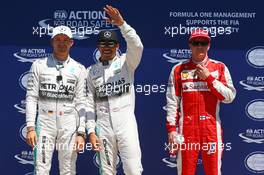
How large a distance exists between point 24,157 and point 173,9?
6.87 ft

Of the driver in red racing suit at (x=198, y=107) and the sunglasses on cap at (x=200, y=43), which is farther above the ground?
the sunglasses on cap at (x=200, y=43)

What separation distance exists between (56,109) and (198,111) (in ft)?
3.70

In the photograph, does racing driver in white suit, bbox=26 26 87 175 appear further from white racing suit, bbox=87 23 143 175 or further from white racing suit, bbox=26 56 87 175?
white racing suit, bbox=87 23 143 175

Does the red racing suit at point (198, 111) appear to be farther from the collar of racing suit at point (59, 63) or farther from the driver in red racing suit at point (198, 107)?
the collar of racing suit at point (59, 63)

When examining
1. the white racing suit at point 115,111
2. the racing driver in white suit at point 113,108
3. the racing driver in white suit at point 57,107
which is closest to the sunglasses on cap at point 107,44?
the racing driver in white suit at point 113,108

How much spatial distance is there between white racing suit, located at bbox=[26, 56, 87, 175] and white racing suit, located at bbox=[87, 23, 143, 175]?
0.37ft

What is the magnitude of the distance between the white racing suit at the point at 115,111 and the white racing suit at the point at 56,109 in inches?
4.4

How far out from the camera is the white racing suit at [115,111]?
11.3ft

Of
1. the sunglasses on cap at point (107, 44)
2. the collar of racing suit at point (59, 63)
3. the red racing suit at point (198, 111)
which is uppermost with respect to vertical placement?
the sunglasses on cap at point (107, 44)

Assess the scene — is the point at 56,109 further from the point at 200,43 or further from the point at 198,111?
the point at 200,43

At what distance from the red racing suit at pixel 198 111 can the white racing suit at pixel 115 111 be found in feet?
1.15

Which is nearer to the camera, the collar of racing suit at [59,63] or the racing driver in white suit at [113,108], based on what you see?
the racing driver in white suit at [113,108]

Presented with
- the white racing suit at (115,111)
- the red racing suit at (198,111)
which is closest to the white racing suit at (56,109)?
the white racing suit at (115,111)

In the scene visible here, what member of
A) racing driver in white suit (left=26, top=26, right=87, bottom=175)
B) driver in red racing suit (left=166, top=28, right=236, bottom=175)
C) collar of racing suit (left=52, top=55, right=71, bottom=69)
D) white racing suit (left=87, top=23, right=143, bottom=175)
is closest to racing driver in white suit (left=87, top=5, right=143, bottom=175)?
white racing suit (left=87, top=23, right=143, bottom=175)
